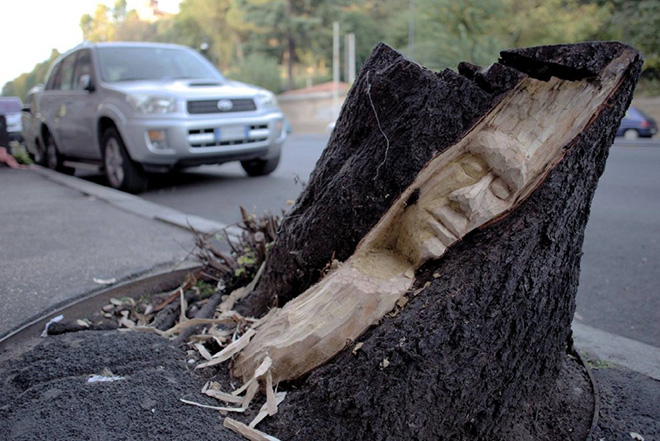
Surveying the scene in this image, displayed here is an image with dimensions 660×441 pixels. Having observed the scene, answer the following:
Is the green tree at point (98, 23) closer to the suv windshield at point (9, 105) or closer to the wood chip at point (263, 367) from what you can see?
the suv windshield at point (9, 105)

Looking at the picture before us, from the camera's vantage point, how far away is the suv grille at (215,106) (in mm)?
6453

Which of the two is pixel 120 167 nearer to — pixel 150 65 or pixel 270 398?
pixel 150 65

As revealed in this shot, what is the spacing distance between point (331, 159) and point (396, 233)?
40 cm

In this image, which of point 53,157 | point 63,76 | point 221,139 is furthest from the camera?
point 53,157

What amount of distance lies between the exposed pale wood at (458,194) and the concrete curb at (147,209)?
6.79 feet

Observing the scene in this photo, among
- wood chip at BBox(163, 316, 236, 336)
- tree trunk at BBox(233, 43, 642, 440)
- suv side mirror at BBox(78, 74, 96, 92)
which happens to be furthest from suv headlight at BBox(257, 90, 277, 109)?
tree trunk at BBox(233, 43, 642, 440)

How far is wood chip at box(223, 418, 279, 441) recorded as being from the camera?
151 cm

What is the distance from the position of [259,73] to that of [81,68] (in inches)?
1623

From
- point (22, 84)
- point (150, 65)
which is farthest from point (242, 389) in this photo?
point (22, 84)

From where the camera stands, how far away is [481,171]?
5.27 feet

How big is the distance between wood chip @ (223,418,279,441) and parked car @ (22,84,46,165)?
9075 millimetres

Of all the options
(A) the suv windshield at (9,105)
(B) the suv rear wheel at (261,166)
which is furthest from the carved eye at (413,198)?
(A) the suv windshield at (9,105)

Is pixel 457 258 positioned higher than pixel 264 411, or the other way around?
pixel 457 258

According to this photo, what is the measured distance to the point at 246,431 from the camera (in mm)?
1525
